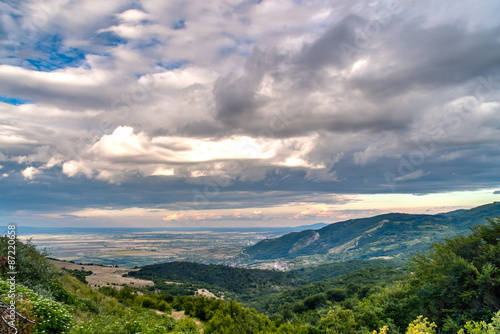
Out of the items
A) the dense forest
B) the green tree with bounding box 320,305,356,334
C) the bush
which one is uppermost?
the bush

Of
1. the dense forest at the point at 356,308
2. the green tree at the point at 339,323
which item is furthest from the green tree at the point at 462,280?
the green tree at the point at 339,323

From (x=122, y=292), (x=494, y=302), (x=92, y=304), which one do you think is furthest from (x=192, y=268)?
(x=494, y=302)

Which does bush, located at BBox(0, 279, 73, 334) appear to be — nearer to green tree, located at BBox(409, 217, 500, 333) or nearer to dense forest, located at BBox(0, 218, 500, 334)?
dense forest, located at BBox(0, 218, 500, 334)

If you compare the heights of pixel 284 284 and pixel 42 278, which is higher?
pixel 42 278

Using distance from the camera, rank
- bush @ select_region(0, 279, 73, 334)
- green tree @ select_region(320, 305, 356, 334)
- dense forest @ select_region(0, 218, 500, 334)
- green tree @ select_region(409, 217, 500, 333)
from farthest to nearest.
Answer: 1. green tree @ select_region(320, 305, 356, 334)
2. green tree @ select_region(409, 217, 500, 333)
3. dense forest @ select_region(0, 218, 500, 334)
4. bush @ select_region(0, 279, 73, 334)

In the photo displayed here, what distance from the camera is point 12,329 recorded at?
741cm

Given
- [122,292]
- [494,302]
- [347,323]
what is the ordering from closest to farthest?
[494,302] → [347,323] → [122,292]

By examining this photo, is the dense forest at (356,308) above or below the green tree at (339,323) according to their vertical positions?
above

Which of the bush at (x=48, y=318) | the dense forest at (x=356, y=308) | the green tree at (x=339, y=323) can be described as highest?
the bush at (x=48, y=318)

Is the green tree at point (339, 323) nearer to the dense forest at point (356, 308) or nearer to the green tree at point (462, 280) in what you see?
the dense forest at point (356, 308)

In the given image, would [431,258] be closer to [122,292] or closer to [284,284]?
[122,292]

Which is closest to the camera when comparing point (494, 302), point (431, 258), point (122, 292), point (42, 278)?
point (494, 302)

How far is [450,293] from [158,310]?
26441mm

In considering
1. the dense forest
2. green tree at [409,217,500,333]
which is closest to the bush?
the dense forest
